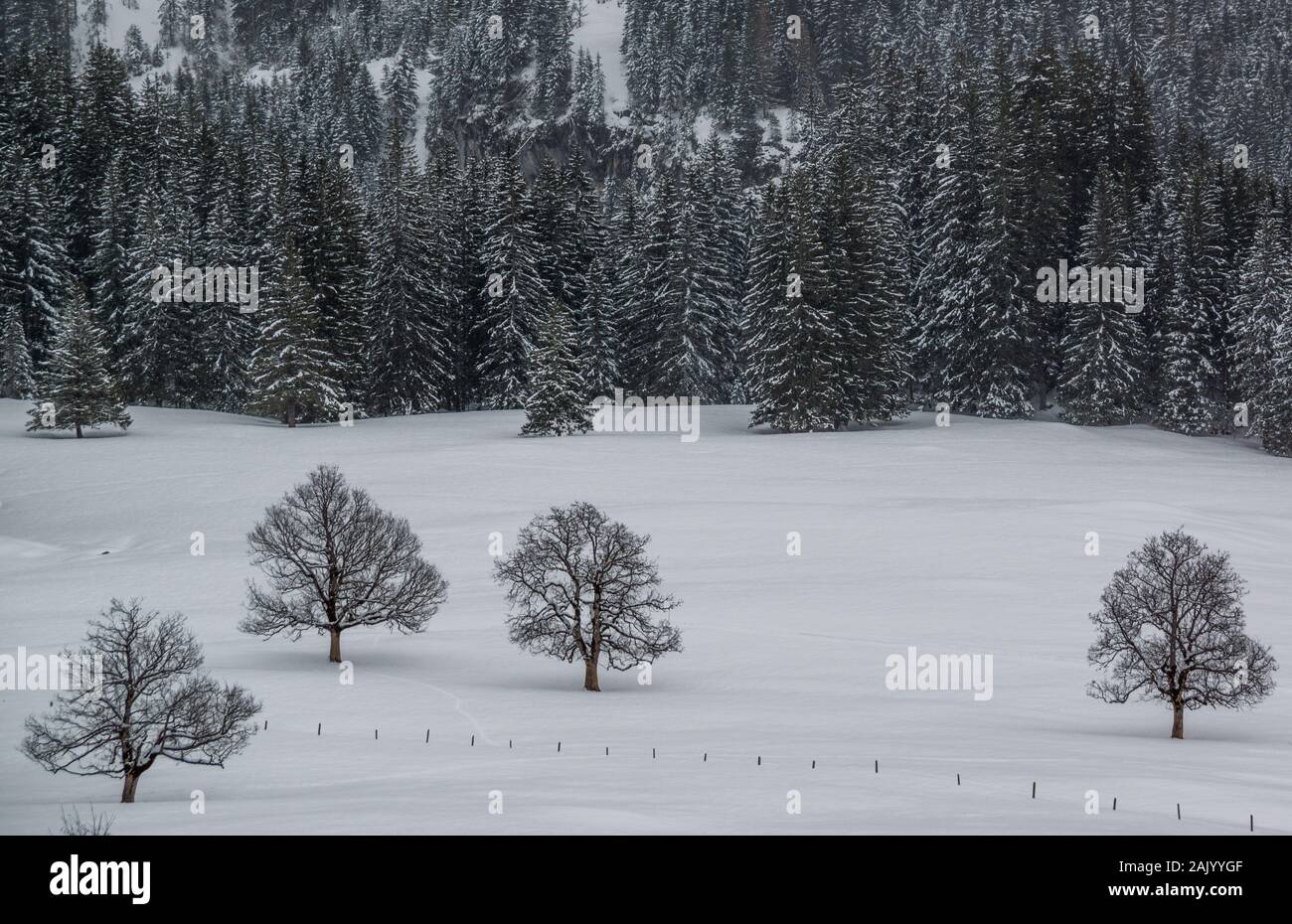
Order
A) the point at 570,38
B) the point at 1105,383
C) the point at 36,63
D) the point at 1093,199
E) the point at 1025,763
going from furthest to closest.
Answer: the point at 570,38 → the point at 36,63 → the point at 1093,199 → the point at 1105,383 → the point at 1025,763

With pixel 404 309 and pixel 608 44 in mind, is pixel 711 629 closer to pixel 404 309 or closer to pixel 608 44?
pixel 404 309

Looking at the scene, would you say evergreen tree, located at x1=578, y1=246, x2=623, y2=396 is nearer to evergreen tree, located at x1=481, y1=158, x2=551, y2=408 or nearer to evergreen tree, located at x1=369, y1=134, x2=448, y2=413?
evergreen tree, located at x1=481, y1=158, x2=551, y2=408

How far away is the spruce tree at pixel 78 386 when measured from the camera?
62094 mm

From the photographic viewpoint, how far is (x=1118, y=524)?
44.1 meters

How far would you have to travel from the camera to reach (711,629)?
116 feet

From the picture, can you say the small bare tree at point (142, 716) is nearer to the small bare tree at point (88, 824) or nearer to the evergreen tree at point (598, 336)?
the small bare tree at point (88, 824)

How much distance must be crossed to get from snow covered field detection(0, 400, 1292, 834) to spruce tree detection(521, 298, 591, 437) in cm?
229

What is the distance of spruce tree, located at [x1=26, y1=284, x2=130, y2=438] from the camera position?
62.1m

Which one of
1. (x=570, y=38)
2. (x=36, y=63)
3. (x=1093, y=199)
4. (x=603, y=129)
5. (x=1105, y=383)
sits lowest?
(x=1105, y=383)

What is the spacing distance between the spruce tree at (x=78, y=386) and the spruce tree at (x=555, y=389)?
20.4 m
